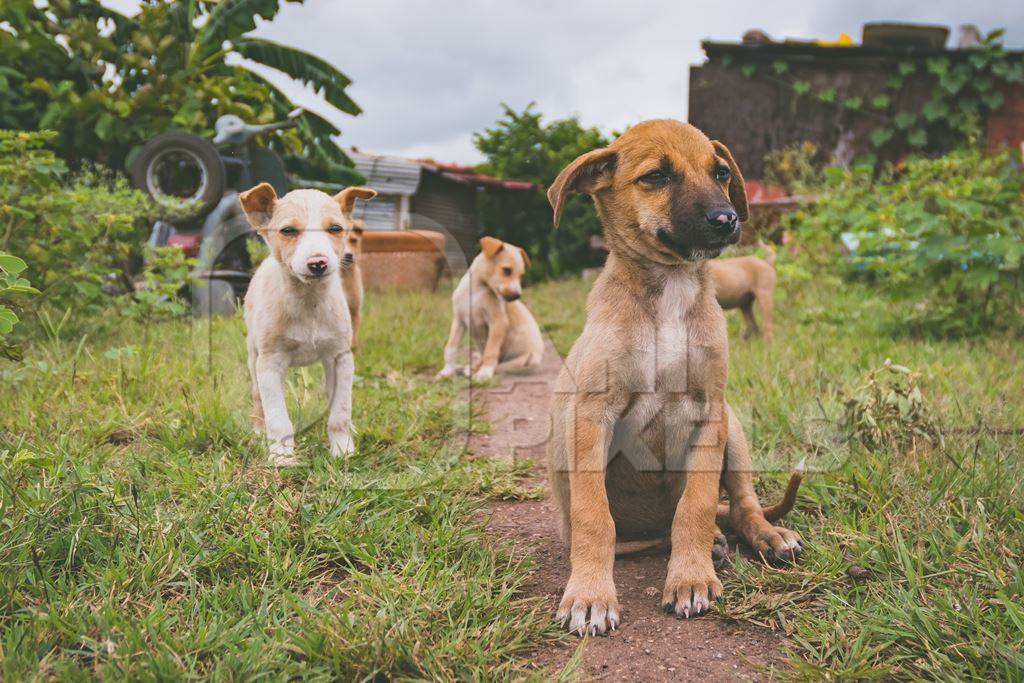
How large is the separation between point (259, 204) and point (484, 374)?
341 centimetres

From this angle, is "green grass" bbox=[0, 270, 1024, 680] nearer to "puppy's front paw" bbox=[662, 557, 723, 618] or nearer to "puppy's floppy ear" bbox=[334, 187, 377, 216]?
"puppy's front paw" bbox=[662, 557, 723, 618]

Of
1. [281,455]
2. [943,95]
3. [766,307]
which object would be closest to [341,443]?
[281,455]

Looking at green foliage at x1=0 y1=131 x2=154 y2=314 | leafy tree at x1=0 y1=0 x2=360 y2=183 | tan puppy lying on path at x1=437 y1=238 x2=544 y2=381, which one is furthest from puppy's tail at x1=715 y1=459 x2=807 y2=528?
leafy tree at x1=0 y1=0 x2=360 y2=183

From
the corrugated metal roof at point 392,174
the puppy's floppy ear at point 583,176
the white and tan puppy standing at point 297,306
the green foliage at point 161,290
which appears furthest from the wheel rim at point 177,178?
the corrugated metal roof at point 392,174

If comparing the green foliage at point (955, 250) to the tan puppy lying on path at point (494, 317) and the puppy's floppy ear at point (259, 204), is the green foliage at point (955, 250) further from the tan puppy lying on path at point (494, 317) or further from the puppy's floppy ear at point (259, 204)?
the puppy's floppy ear at point (259, 204)

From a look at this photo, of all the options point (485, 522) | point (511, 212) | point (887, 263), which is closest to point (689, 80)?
point (511, 212)

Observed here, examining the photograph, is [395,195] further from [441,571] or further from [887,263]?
[441,571]

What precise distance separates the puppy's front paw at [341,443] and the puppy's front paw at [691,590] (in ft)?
5.22

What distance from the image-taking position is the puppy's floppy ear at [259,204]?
126 inches

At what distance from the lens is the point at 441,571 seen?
2.44 meters

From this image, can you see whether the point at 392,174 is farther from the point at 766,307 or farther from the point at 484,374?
the point at 766,307

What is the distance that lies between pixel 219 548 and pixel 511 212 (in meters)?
13.5

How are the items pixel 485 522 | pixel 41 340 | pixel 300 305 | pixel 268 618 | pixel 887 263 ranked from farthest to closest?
pixel 887 263, pixel 41 340, pixel 300 305, pixel 485 522, pixel 268 618

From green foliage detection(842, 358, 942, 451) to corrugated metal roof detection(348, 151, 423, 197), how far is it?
1251cm
